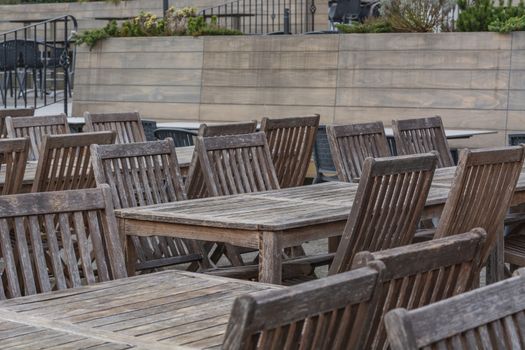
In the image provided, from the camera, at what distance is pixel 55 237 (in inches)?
159

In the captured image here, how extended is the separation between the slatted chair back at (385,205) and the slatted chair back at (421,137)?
265 centimetres

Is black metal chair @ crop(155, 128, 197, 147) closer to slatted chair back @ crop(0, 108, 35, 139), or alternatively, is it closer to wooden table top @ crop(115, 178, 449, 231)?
slatted chair back @ crop(0, 108, 35, 139)

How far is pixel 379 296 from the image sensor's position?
8.93 ft

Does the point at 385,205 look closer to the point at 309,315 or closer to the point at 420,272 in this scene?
the point at 420,272

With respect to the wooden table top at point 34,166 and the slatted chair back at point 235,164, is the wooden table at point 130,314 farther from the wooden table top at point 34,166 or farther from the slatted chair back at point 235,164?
the wooden table top at point 34,166

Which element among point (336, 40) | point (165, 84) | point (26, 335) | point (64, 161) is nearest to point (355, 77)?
point (336, 40)

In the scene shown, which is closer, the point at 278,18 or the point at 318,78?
the point at 318,78

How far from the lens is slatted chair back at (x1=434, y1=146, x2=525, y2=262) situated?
16.8ft

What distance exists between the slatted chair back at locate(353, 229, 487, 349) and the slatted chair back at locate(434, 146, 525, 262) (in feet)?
6.45

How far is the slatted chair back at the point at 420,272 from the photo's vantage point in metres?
2.88

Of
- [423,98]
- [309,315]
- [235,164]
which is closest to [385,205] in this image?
[235,164]

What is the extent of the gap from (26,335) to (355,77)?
972cm

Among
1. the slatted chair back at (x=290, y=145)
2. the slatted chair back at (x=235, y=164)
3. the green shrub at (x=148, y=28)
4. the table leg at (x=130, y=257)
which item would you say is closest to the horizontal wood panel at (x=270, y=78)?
the green shrub at (x=148, y=28)

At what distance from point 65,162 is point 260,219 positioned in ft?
5.74
